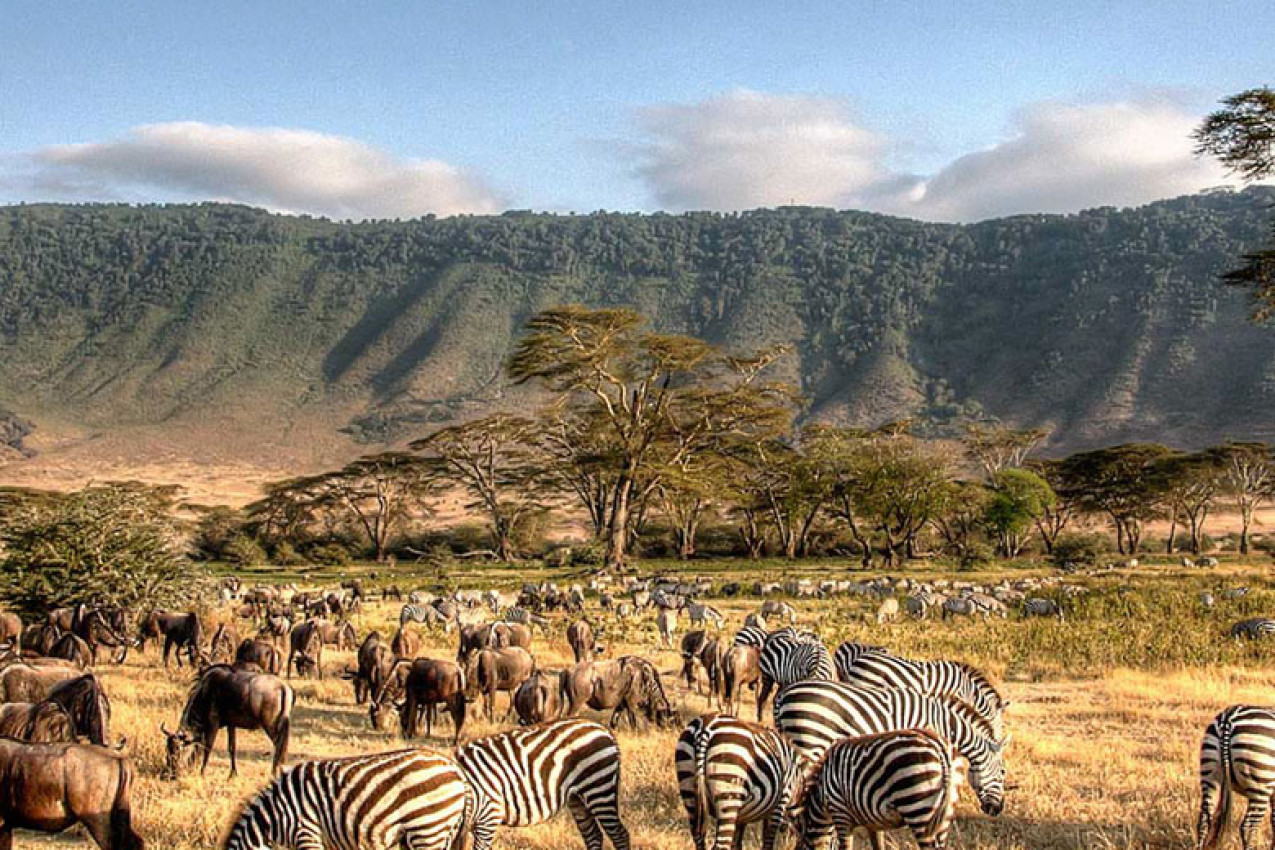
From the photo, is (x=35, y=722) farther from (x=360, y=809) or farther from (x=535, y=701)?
(x=535, y=701)

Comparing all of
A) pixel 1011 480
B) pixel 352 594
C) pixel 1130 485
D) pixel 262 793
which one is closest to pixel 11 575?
pixel 352 594

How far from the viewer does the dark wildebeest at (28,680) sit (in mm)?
11086

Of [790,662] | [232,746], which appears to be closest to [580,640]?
[790,662]

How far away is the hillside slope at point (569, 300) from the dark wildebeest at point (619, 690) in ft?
334

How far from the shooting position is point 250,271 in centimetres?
17812

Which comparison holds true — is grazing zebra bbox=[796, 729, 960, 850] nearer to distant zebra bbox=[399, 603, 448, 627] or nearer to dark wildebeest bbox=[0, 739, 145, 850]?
dark wildebeest bbox=[0, 739, 145, 850]

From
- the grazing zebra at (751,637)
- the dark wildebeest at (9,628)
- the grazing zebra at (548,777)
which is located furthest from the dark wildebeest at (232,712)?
the dark wildebeest at (9,628)

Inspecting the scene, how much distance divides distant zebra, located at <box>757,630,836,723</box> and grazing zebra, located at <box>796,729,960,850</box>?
15.6 ft

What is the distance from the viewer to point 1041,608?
25.7 meters

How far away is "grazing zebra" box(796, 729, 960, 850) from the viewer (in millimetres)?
6660

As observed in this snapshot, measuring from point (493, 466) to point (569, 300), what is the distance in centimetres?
10948

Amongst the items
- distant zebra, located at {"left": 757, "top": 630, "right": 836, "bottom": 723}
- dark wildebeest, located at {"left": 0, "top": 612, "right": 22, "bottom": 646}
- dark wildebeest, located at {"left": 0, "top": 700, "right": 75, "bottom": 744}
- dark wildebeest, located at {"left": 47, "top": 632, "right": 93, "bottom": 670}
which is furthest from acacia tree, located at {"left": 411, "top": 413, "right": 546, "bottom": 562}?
dark wildebeest, located at {"left": 0, "top": 700, "right": 75, "bottom": 744}

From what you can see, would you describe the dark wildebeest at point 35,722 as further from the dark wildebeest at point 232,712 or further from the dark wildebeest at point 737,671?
the dark wildebeest at point 737,671

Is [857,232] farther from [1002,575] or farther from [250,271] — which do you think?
[1002,575]
